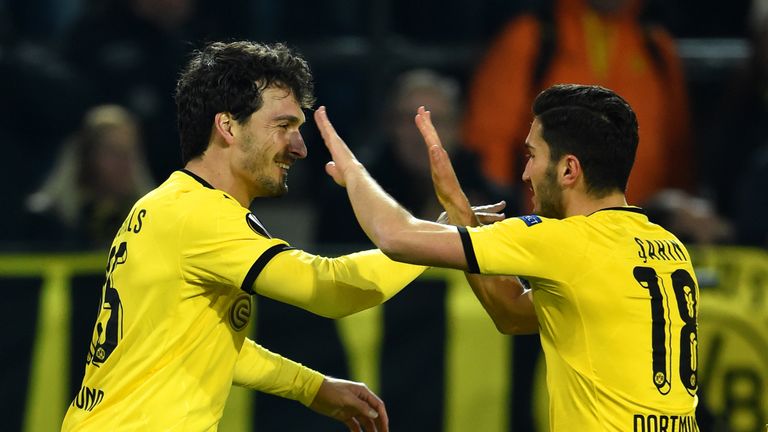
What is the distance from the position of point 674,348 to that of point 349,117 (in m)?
4.38

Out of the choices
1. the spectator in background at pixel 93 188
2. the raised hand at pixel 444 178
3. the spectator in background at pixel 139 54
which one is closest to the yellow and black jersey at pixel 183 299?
the raised hand at pixel 444 178

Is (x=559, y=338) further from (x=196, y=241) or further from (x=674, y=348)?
(x=196, y=241)

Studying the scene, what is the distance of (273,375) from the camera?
511cm

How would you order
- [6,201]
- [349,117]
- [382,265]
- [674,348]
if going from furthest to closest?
[349,117]
[6,201]
[382,265]
[674,348]

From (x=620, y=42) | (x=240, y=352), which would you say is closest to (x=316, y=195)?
(x=620, y=42)

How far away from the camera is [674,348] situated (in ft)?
14.3

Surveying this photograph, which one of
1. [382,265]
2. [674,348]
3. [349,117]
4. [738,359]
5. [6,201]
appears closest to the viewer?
[674,348]

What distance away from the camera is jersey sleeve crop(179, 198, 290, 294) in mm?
4402

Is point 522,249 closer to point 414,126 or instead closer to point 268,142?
point 268,142

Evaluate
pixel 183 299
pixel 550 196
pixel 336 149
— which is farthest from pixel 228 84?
pixel 550 196

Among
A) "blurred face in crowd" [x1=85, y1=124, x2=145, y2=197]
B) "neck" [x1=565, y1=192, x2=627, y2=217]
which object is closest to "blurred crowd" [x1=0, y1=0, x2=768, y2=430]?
"blurred face in crowd" [x1=85, y1=124, x2=145, y2=197]

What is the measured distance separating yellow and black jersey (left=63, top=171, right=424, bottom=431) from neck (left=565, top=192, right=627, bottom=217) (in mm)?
717

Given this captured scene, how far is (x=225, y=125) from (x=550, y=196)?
3.54 feet

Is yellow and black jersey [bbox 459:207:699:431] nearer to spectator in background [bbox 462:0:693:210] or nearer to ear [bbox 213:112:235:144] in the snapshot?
ear [bbox 213:112:235:144]
